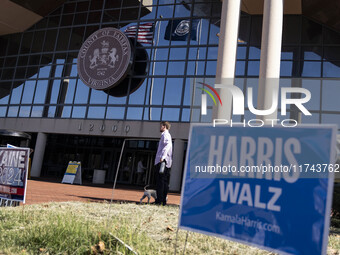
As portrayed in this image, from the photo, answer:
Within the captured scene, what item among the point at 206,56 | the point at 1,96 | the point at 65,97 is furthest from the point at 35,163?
the point at 206,56

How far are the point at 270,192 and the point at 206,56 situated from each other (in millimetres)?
16839

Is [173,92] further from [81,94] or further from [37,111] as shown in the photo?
[37,111]

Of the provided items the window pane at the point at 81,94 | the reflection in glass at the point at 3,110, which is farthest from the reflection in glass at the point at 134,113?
the reflection in glass at the point at 3,110

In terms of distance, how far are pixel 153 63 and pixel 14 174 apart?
15.3 meters

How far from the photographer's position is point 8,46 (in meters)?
24.8

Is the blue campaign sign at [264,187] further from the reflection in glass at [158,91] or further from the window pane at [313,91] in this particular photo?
the reflection in glass at [158,91]

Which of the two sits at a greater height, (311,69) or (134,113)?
(311,69)

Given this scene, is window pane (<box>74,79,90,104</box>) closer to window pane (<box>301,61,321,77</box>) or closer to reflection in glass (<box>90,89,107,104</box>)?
Result: reflection in glass (<box>90,89,107,104</box>)

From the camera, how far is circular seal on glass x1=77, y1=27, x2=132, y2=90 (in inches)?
760

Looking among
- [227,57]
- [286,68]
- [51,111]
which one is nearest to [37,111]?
[51,111]

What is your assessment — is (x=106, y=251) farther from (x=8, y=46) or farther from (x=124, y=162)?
(x=8, y=46)

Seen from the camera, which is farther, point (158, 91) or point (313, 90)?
point (158, 91)

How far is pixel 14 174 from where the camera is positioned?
481cm

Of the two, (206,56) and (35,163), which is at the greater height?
(206,56)
